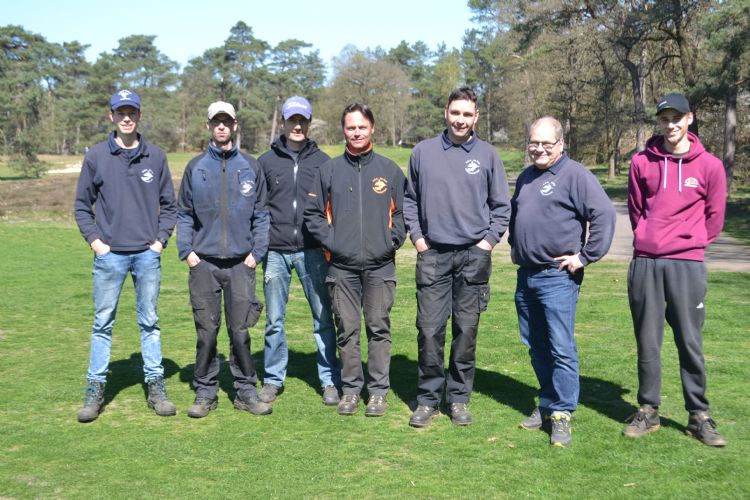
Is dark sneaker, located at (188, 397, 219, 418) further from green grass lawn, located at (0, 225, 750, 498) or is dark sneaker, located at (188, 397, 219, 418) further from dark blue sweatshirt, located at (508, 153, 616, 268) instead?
dark blue sweatshirt, located at (508, 153, 616, 268)

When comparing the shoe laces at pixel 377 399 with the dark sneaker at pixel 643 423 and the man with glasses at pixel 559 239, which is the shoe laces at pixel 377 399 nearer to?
the man with glasses at pixel 559 239

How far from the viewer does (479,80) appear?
75938mm

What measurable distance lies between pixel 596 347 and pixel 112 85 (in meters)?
81.1

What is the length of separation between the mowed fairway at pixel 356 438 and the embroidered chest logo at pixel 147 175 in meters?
1.66

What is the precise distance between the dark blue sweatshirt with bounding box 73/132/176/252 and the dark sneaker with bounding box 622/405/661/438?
3.39m

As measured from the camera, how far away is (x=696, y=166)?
4.77 metres

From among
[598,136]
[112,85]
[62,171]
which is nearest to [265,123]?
[112,85]

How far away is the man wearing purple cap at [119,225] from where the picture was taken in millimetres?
5379

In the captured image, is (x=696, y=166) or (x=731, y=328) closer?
(x=696, y=166)

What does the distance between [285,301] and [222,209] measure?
870mm

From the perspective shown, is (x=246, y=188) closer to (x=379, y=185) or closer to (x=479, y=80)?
(x=379, y=185)

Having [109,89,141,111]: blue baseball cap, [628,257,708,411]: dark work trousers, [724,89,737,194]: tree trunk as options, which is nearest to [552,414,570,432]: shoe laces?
[628,257,708,411]: dark work trousers

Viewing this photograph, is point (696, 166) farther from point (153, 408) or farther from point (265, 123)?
point (265, 123)

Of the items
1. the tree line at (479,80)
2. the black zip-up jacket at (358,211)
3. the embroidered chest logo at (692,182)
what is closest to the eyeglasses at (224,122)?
the black zip-up jacket at (358,211)
